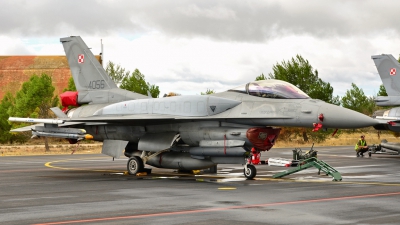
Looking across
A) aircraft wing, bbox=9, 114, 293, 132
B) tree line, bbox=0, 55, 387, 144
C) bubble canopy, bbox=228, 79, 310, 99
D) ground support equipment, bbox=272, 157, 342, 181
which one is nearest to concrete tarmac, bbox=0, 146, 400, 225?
ground support equipment, bbox=272, 157, 342, 181

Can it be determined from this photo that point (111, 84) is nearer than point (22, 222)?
No

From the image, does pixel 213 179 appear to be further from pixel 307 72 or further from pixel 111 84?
pixel 307 72

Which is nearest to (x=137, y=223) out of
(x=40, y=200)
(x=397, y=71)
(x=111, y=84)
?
(x=40, y=200)

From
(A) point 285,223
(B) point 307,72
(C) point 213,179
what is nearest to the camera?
(A) point 285,223

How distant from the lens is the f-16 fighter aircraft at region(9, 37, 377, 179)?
642 inches

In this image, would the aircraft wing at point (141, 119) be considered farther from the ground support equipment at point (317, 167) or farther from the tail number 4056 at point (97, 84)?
the tail number 4056 at point (97, 84)

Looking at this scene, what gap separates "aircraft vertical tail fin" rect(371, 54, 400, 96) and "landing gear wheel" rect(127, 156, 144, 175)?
17.7 meters

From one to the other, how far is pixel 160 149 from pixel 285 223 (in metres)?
9.45

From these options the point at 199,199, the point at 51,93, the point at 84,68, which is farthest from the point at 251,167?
the point at 51,93

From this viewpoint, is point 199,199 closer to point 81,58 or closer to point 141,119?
point 141,119

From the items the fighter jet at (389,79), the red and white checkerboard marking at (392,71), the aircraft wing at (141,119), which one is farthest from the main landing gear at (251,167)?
the red and white checkerboard marking at (392,71)

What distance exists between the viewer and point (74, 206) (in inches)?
452

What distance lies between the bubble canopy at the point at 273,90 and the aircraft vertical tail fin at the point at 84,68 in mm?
6504

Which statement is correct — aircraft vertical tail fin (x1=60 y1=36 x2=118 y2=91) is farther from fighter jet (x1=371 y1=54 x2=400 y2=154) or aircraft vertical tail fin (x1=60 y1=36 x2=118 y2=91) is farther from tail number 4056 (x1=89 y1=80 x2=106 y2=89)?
fighter jet (x1=371 y1=54 x2=400 y2=154)
